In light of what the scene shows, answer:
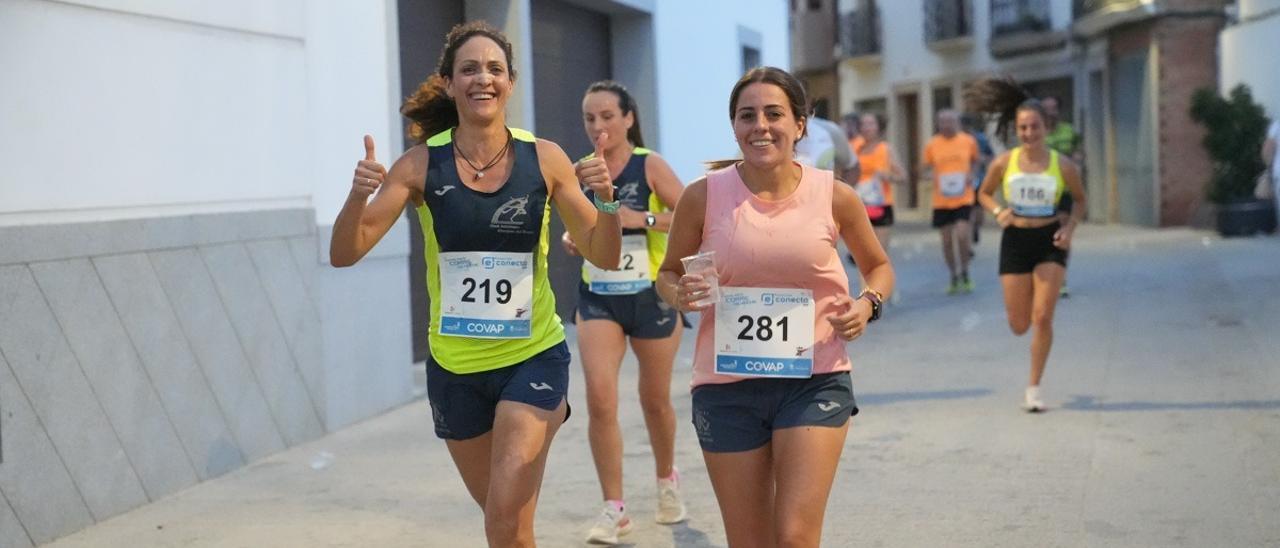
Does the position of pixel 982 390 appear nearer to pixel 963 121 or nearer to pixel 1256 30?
pixel 963 121

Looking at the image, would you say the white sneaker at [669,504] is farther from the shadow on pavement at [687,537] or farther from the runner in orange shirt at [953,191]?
the runner in orange shirt at [953,191]

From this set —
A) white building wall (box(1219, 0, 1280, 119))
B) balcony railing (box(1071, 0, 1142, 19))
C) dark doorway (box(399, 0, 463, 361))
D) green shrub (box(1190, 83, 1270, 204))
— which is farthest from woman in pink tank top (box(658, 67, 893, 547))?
balcony railing (box(1071, 0, 1142, 19))

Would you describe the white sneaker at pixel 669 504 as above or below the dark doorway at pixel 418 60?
below

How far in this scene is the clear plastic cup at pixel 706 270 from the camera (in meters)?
4.29

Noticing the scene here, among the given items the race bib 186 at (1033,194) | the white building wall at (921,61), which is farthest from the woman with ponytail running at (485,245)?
the white building wall at (921,61)

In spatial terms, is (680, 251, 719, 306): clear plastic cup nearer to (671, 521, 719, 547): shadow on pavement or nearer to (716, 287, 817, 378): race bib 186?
(716, 287, 817, 378): race bib 186

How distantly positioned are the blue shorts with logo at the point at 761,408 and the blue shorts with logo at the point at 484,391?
507 millimetres

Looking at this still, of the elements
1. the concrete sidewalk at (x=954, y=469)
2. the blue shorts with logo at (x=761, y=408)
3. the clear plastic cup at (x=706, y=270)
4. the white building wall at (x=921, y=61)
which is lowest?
the concrete sidewalk at (x=954, y=469)

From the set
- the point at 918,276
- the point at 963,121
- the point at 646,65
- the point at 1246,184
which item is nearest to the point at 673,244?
the point at 646,65

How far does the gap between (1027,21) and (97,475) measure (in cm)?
3249

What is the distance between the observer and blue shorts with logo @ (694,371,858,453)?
438 centimetres

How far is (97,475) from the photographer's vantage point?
6.82 m

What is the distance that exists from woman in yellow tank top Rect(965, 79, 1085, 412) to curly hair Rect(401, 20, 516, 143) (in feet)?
15.2

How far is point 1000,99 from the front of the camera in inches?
389
